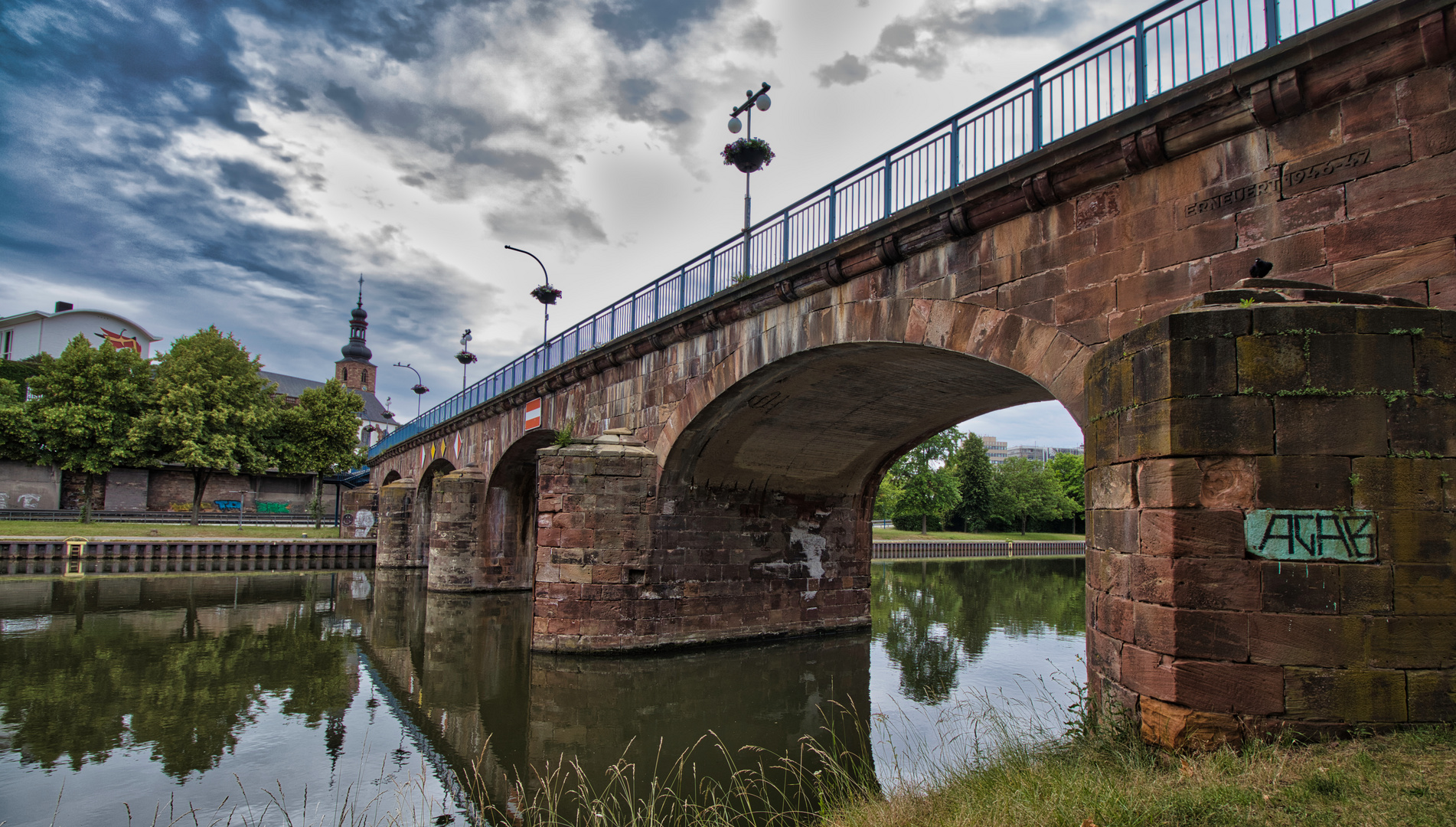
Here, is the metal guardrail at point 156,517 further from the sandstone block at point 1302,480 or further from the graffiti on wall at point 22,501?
the sandstone block at point 1302,480

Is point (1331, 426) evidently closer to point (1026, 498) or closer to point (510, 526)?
point (510, 526)

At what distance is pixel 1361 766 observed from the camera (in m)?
3.48

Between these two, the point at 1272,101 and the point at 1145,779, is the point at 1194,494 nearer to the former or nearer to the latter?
the point at 1145,779

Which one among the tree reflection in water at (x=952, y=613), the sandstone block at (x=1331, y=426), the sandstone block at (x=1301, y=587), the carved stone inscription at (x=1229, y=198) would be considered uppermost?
the carved stone inscription at (x=1229, y=198)

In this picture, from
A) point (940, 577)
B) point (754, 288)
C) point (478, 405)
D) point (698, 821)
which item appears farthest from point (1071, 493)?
point (698, 821)

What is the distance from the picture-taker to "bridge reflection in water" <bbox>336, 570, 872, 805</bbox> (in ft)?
28.8

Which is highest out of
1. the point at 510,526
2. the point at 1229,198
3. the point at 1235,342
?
the point at 1229,198

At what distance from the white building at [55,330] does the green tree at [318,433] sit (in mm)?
19080

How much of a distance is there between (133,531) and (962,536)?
47140mm

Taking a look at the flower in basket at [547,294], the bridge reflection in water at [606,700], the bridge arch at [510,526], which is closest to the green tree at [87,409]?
the bridge arch at [510,526]

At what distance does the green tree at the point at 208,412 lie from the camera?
37062 millimetres

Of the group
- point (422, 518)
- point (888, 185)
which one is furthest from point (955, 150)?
point (422, 518)

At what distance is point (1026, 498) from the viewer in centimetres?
6034

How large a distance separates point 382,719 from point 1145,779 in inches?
361
